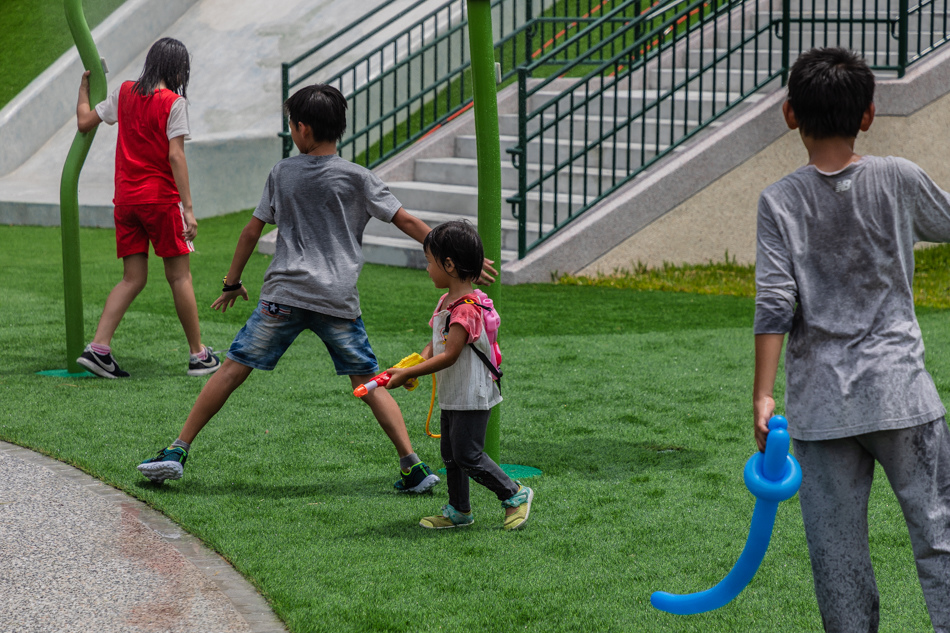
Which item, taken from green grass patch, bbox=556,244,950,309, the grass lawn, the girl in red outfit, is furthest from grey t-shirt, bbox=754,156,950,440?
green grass patch, bbox=556,244,950,309

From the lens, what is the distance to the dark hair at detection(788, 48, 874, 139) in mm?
2449

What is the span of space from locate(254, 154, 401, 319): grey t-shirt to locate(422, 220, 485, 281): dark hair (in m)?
0.48

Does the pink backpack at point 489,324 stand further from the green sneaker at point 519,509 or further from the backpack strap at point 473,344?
the green sneaker at point 519,509

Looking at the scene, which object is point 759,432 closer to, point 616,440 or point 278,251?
point 278,251

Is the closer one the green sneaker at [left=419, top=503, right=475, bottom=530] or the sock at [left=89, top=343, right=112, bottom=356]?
the green sneaker at [left=419, top=503, right=475, bottom=530]

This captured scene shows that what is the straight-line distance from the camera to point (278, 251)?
4.36 m

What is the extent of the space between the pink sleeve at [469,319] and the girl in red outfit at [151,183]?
8.19 ft

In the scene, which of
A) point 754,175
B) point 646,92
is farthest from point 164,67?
point 646,92

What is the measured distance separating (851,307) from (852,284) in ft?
0.16

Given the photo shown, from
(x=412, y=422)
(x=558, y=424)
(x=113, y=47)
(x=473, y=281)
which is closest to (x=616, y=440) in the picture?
(x=558, y=424)

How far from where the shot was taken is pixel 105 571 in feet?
11.7

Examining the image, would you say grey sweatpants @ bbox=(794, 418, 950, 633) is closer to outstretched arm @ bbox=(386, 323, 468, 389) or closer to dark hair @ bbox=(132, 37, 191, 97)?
outstretched arm @ bbox=(386, 323, 468, 389)

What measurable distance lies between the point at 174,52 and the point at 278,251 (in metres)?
2.09

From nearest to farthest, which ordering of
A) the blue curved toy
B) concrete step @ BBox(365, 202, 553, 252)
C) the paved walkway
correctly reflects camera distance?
1. the blue curved toy
2. the paved walkway
3. concrete step @ BBox(365, 202, 553, 252)
